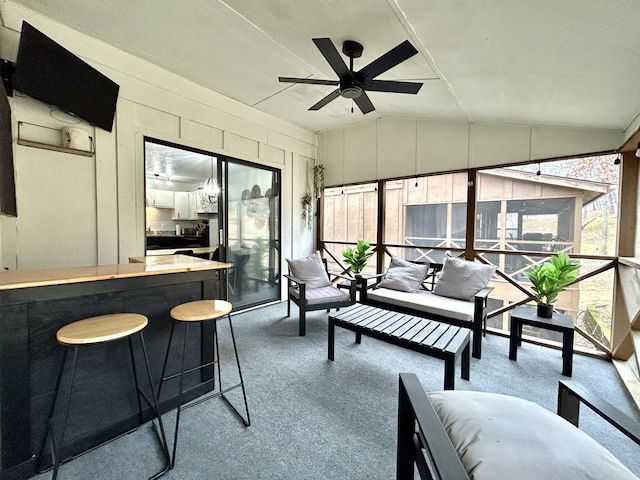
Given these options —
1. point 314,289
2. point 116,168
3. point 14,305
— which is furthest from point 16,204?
point 314,289

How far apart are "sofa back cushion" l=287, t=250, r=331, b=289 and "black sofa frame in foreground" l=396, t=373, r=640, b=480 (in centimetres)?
273

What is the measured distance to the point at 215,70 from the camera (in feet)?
10.4

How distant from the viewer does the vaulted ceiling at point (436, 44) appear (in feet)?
5.42

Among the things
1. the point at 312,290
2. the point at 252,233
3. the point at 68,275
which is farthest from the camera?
the point at 252,233

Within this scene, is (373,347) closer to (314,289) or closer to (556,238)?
(314,289)

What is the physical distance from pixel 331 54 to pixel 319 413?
269cm

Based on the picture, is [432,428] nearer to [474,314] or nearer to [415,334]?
[415,334]

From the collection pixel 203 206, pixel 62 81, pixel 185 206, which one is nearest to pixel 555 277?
pixel 62 81

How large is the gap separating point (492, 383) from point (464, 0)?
289cm

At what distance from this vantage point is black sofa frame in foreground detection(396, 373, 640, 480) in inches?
29.8

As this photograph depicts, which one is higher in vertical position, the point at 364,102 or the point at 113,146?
the point at 364,102

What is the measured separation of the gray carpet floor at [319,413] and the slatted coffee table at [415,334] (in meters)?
0.35

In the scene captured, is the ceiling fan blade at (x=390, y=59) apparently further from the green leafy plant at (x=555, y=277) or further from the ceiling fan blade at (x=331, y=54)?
the green leafy plant at (x=555, y=277)

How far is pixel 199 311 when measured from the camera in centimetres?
173
